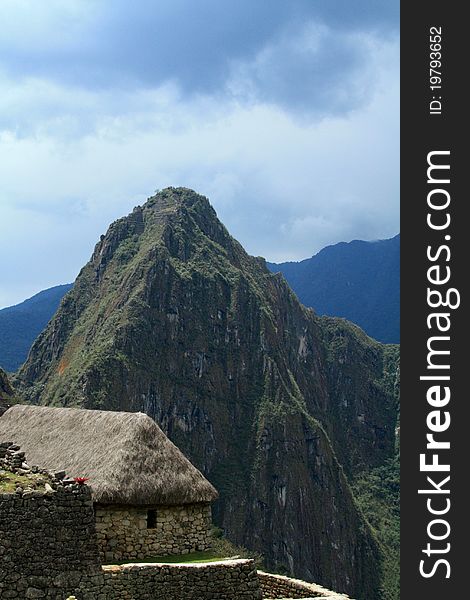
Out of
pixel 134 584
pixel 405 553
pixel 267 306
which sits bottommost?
pixel 134 584

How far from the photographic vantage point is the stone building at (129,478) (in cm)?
1446

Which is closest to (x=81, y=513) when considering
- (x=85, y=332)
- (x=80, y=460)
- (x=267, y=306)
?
(x=80, y=460)

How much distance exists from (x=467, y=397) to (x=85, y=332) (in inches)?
6089

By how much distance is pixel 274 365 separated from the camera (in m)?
172

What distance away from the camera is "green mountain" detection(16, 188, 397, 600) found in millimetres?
154125

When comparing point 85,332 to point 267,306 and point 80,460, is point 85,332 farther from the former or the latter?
point 80,460

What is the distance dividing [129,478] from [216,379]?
154 m

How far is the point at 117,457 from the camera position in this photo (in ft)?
50.5

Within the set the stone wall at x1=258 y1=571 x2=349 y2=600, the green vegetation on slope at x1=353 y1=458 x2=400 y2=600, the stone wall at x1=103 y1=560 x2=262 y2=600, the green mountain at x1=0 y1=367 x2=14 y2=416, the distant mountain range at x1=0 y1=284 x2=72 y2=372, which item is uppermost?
the distant mountain range at x1=0 y1=284 x2=72 y2=372

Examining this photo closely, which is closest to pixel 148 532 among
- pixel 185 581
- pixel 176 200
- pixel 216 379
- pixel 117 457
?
pixel 117 457

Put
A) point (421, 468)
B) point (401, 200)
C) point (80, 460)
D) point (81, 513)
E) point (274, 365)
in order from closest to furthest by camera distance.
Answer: point (421, 468) → point (401, 200) → point (81, 513) → point (80, 460) → point (274, 365)

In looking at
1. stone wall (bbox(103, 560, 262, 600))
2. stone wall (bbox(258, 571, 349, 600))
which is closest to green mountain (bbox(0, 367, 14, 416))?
stone wall (bbox(258, 571, 349, 600))

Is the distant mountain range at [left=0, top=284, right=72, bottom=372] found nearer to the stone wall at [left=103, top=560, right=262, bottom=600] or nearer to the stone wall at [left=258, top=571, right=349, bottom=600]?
the stone wall at [left=258, top=571, right=349, bottom=600]

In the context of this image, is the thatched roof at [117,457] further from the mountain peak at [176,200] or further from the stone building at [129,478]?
the mountain peak at [176,200]
